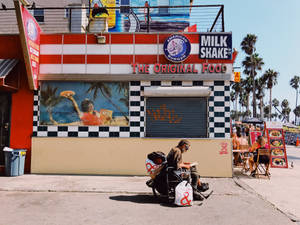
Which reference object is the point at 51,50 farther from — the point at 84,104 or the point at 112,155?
the point at 112,155

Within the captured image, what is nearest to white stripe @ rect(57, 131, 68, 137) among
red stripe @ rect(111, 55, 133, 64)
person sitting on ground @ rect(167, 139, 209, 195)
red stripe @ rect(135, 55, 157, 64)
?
red stripe @ rect(111, 55, 133, 64)

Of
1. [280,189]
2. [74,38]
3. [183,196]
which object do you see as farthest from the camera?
[74,38]

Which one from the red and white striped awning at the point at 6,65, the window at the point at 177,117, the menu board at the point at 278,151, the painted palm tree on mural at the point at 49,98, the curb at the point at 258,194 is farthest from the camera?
the menu board at the point at 278,151

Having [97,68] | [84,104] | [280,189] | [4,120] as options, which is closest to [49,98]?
[84,104]

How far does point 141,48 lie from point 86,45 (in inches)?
74.9

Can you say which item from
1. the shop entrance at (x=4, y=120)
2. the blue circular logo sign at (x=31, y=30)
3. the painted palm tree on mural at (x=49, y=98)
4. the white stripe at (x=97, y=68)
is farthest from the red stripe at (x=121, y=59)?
the shop entrance at (x=4, y=120)

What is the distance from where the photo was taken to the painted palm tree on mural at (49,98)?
28.2ft

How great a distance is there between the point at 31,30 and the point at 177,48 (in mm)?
4743

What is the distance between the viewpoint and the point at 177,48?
8.41 metres

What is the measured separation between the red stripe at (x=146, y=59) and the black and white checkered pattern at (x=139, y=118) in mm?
692

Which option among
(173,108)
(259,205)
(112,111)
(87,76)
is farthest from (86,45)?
(259,205)

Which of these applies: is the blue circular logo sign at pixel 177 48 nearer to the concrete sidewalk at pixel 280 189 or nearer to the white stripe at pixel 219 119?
the white stripe at pixel 219 119

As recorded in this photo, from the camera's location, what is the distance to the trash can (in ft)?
25.7

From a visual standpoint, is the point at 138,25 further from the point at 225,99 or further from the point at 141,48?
the point at 225,99
